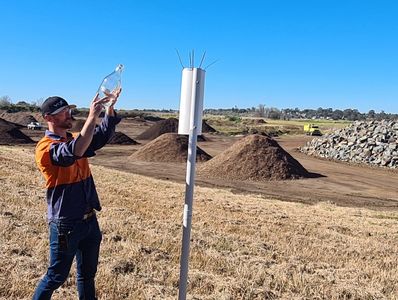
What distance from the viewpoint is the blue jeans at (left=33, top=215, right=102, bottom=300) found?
3.58 metres

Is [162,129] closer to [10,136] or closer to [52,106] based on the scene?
[10,136]

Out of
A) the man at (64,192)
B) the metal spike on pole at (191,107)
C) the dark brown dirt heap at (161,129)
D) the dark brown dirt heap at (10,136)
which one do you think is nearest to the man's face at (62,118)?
Result: the man at (64,192)

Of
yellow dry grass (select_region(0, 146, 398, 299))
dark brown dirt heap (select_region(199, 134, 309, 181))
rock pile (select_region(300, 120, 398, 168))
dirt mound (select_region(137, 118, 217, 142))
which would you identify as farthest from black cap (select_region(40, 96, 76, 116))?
dirt mound (select_region(137, 118, 217, 142))

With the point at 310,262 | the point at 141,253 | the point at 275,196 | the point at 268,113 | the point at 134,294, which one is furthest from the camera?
the point at 268,113

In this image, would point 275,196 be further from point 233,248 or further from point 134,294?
point 134,294

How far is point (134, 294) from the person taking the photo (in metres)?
4.62

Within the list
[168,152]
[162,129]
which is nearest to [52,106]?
[168,152]

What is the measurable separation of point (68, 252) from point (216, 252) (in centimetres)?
329

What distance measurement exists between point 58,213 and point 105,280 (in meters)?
1.58

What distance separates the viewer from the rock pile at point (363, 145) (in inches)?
1222

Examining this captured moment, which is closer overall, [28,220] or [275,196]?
[28,220]

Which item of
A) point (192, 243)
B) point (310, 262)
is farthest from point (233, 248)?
point (310, 262)

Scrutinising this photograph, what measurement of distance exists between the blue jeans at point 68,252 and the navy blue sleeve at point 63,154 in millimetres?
519

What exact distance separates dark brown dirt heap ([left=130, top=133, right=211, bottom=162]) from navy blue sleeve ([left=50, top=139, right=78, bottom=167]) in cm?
2480
